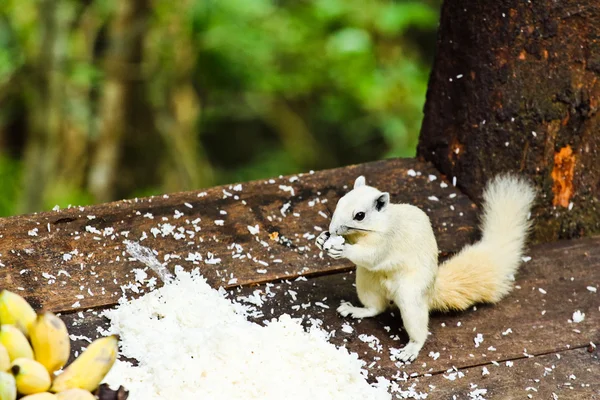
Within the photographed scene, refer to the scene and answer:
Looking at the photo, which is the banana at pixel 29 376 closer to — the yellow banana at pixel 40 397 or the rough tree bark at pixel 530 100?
the yellow banana at pixel 40 397

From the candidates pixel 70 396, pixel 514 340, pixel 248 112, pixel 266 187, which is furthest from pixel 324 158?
pixel 70 396

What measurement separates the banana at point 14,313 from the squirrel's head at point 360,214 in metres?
0.75

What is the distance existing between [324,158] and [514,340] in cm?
392

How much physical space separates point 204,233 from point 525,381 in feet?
2.87

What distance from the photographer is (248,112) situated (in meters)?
5.56

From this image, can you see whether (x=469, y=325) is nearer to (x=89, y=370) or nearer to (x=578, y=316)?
(x=578, y=316)

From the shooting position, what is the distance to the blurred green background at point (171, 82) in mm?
4277

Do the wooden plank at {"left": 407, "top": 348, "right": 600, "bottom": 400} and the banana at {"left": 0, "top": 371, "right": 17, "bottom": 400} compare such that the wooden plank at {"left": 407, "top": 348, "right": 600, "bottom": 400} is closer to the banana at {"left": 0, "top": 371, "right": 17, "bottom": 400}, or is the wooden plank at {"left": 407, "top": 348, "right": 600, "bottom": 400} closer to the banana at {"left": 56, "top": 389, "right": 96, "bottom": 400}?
the banana at {"left": 56, "top": 389, "right": 96, "bottom": 400}

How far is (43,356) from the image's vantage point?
4.02 ft

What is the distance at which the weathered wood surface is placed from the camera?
178cm

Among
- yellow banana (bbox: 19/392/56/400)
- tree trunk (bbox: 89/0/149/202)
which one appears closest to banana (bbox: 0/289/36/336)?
yellow banana (bbox: 19/392/56/400)

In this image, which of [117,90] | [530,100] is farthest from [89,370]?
[117,90]

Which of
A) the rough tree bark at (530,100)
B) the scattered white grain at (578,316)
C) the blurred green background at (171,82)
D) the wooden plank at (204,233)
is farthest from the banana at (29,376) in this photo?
the blurred green background at (171,82)

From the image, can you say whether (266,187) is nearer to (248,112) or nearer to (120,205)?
(120,205)
